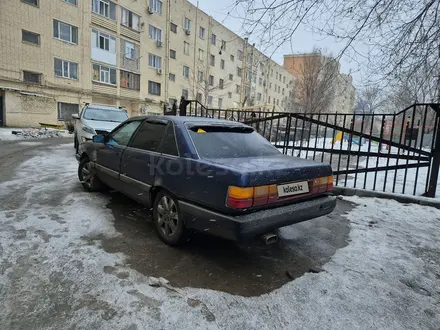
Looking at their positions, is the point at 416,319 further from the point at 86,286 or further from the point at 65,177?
the point at 65,177

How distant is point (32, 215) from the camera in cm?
369

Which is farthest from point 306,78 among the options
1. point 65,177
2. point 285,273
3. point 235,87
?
point 285,273

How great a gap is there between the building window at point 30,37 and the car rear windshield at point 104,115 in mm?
14264

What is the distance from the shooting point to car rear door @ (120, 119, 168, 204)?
3403mm

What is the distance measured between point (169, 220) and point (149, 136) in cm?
121

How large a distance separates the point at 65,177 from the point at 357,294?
584 centimetres

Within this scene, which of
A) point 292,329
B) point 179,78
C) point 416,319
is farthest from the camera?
point 179,78

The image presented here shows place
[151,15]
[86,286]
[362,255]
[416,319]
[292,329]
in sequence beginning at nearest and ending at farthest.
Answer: [292,329]
[416,319]
[86,286]
[362,255]
[151,15]

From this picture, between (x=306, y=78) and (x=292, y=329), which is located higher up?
(x=306, y=78)

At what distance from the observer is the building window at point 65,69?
2033 centimetres

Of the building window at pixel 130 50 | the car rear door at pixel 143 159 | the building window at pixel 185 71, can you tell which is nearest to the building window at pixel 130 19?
the building window at pixel 130 50

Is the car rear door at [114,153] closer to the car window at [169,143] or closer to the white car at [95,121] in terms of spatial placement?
the car window at [169,143]

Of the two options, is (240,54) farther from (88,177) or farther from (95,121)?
(88,177)

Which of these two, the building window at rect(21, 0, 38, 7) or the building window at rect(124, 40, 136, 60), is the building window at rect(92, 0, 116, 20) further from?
the building window at rect(21, 0, 38, 7)
